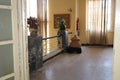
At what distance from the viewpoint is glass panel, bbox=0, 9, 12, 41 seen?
2.06m

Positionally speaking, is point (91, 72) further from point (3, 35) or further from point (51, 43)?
point (51, 43)

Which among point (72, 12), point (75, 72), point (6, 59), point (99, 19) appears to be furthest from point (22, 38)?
point (99, 19)

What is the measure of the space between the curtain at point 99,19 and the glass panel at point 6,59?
7.65m

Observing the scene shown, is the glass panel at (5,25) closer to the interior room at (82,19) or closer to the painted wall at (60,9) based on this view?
the interior room at (82,19)

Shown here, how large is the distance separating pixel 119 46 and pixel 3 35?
135 centimetres

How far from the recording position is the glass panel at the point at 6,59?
6.89 ft

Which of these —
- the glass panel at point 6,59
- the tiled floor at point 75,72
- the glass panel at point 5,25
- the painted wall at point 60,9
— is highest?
the painted wall at point 60,9

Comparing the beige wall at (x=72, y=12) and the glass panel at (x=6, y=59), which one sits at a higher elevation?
the beige wall at (x=72, y=12)

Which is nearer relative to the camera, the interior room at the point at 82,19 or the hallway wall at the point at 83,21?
the interior room at the point at 82,19

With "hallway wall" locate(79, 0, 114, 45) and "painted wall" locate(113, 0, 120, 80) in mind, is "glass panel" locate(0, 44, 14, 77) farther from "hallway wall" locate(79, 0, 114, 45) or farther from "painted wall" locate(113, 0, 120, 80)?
"hallway wall" locate(79, 0, 114, 45)

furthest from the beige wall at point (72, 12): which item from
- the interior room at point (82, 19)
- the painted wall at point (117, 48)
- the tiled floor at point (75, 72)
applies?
the painted wall at point (117, 48)

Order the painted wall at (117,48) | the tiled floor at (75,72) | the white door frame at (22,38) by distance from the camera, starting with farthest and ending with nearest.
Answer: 1. the tiled floor at (75,72)
2. the white door frame at (22,38)
3. the painted wall at (117,48)

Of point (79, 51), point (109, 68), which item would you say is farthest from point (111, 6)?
point (109, 68)

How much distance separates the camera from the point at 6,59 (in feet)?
7.09
